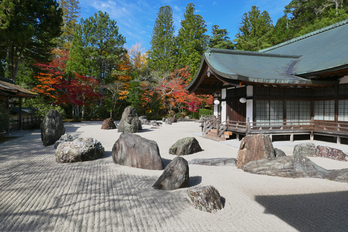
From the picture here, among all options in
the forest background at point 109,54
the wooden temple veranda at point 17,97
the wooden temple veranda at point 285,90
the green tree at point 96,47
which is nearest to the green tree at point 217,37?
the forest background at point 109,54

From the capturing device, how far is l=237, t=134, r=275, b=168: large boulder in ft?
19.8

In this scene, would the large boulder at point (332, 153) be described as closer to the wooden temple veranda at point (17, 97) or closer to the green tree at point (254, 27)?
the wooden temple veranda at point (17, 97)

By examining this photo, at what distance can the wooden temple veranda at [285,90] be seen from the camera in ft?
31.8

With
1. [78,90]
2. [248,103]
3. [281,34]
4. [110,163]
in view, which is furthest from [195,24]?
[110,163]

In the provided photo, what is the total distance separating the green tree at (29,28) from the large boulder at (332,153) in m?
19.0

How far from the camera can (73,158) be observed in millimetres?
6480

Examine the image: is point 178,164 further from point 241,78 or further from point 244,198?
point 241,78

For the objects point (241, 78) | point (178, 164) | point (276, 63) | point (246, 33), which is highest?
point (246, 33)

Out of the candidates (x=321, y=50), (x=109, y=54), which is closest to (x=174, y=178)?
(x=321, y=50)

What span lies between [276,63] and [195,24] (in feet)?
75.5

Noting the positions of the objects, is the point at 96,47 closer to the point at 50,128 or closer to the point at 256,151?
the point at 50,128

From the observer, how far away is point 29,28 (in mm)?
14414

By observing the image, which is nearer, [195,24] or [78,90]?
[78,90]

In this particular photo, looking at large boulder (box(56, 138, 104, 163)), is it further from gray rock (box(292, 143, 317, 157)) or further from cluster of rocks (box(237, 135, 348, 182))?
gray rock (box(292, 143, 317, 157))
